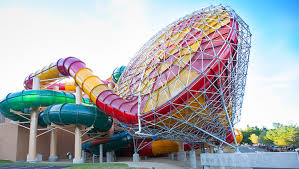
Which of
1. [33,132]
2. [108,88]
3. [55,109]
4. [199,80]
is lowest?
[33,132]

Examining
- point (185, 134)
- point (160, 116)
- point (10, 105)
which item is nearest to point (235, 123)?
point (185, 134)

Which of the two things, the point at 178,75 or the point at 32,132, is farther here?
the point at 32,132

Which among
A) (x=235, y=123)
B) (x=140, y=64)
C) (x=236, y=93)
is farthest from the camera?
(x=140, y=64)

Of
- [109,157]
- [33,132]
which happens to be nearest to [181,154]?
[109,157]

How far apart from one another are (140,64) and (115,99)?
5.51 metres

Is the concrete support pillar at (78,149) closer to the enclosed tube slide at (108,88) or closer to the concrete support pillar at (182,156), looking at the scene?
the enclosed tube slide at (108,88)

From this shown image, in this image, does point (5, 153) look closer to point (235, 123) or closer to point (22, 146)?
point (22, 146)

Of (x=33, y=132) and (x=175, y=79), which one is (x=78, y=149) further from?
(x=175, y=79)

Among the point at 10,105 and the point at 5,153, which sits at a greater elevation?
the point at 10,105

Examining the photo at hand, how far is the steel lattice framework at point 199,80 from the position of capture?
63.9ft

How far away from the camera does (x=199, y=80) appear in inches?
747

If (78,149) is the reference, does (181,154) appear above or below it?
below

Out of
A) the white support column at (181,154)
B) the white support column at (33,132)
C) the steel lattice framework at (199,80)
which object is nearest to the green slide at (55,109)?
the white support column at (33,132)

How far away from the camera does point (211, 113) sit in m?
20.7
